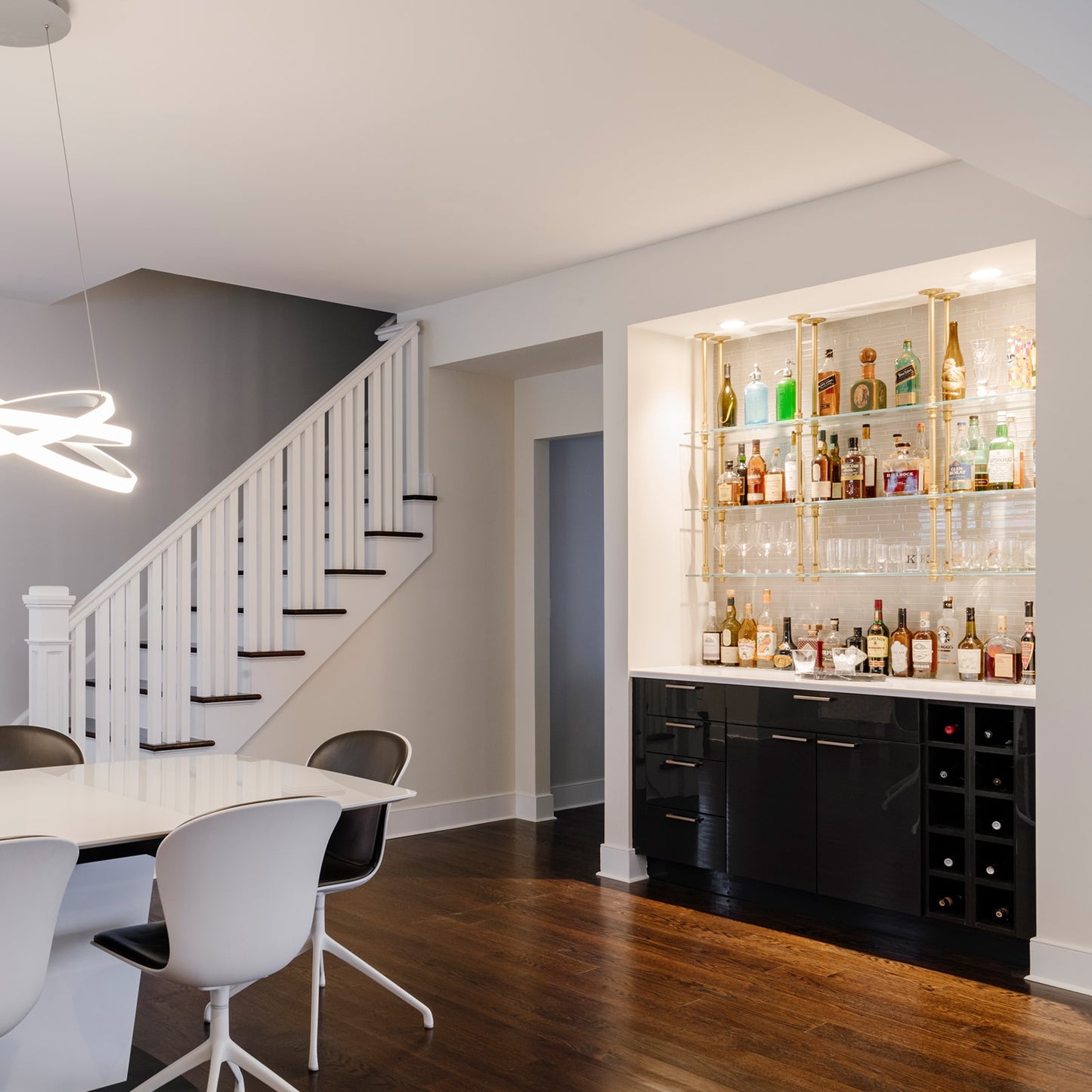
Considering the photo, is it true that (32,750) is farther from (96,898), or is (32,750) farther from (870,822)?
(870,822)

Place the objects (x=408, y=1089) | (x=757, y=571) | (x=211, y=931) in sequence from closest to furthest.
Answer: (x=211, y=931) → (x=408, y=1089) → (x=757, y=571)

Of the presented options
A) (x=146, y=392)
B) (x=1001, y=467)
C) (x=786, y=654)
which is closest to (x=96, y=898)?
(x=786, y=654)

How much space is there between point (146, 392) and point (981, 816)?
15.5 ft

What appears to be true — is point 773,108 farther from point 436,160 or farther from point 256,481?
point 256,481

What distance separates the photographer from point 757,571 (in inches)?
198

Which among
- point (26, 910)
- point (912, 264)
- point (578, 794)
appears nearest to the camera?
point (26, 910)

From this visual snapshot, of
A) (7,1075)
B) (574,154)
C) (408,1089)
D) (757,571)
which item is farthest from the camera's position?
(757,571)

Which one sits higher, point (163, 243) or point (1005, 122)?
point (163, 243)

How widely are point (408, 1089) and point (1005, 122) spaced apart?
2791 millimetres

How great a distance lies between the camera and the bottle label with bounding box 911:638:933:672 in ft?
14.2

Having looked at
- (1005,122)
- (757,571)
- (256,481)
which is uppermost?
(1005,122)

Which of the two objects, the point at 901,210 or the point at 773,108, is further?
the point at 901,210

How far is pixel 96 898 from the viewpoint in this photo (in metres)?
2.80

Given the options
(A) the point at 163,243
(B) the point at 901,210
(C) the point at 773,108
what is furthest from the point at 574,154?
(A) the point at 163,243
